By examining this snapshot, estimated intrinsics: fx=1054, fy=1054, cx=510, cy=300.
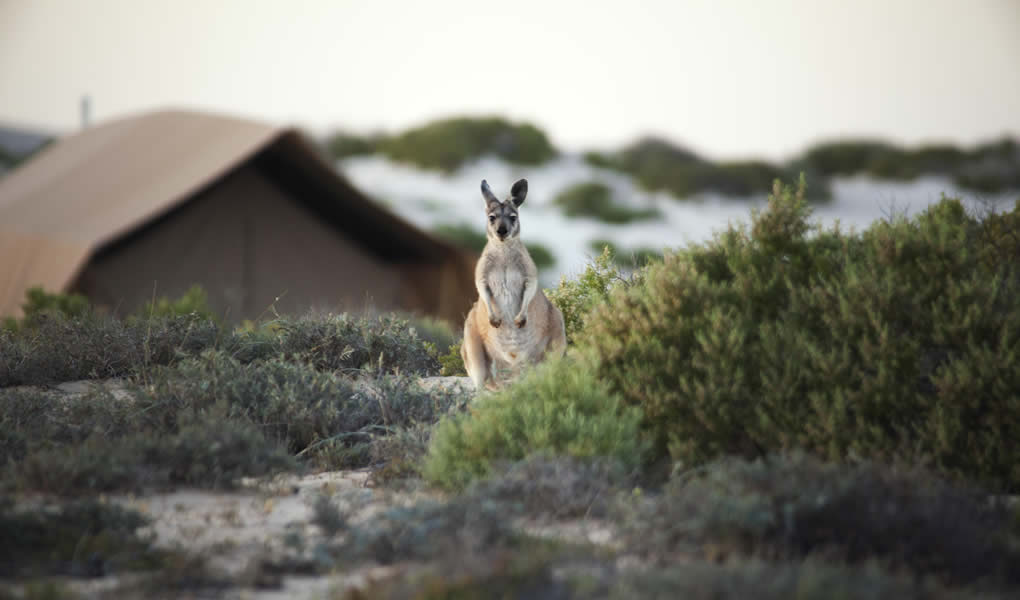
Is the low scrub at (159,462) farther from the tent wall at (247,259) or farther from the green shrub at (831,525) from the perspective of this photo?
the tent wall at (247,259)

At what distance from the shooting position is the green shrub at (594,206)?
42.4m

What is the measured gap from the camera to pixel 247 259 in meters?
15.5

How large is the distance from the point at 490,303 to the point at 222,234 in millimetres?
9296

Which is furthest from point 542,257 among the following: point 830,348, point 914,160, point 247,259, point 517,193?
point 830,348

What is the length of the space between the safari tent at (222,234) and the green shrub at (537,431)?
29.0 feet

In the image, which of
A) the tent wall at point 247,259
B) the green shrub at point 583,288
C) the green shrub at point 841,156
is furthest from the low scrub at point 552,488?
the green shrub at point 841,156

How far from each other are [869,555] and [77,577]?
2.90 m

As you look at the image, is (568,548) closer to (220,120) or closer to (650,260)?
(650,260)

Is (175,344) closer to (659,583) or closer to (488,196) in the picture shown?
(488,196)

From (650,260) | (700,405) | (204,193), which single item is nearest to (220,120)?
(204,193)

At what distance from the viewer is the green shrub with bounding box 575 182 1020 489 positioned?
5090 mm

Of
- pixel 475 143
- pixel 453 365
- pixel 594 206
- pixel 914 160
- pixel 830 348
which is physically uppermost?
pixel 914 160

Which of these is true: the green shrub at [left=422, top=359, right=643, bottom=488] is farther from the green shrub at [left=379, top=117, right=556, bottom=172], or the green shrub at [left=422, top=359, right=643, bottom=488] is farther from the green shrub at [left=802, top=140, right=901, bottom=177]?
the green shrub at [left=802, top=140, right=901, bottom=177]

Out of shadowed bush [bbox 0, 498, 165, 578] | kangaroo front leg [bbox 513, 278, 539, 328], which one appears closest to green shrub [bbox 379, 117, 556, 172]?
kangaroo front leg [bbox 513, 278, 539, 328]
